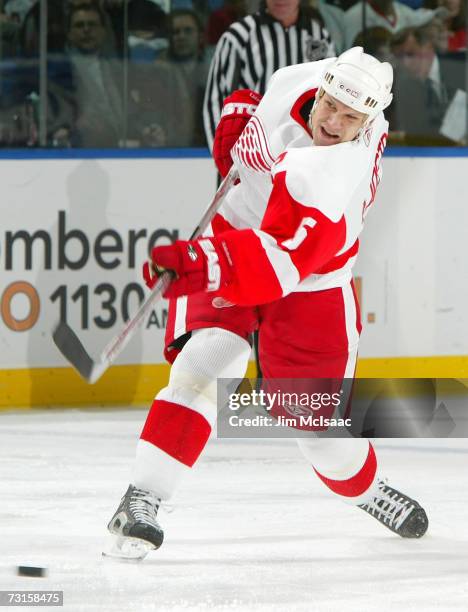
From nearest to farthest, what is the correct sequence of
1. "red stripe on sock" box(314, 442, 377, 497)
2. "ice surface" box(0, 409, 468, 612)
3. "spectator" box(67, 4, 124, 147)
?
"ice surface" box(0, 409, 468, 612) < "red stripe on sock" box(314, 442, 377, 497) < "spectator" box(67, 4, 124, 147)

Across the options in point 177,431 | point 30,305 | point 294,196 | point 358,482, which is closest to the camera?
point 294,196

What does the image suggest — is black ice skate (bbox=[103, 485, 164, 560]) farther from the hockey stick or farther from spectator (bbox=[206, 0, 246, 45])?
spectator (bbox=[206, 0, 246, 45])

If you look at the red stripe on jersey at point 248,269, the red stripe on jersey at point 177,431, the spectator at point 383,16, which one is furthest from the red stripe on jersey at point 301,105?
the spectator at point 383,16

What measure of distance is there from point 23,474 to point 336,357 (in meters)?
1.04

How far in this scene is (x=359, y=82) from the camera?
8.91 ft

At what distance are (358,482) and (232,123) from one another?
709 millimetres

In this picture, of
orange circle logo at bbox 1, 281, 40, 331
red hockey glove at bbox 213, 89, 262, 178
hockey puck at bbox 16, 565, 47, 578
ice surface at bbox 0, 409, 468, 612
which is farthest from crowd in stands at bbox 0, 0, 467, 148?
hockey puck at bbox 16, 565, 47, 578

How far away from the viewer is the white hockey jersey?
2.55m

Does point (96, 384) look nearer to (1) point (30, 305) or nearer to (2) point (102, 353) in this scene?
(1) point (30, 305)

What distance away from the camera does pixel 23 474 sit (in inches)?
147

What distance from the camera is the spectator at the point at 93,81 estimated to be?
4.77 m

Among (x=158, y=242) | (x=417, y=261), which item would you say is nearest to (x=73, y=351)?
(x=158, y=242)

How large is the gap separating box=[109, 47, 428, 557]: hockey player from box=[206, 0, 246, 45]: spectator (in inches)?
69.3

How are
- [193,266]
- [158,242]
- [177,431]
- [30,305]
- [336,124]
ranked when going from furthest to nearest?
[158,242] < [30,305] < [177,431] < [336,124] < [193,266]
